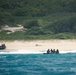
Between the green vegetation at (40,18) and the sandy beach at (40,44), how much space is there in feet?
8.29

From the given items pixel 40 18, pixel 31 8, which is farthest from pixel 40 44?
pixel 31 8

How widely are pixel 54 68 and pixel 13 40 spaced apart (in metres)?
28.8

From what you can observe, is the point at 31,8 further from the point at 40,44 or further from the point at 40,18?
the point at 40,44

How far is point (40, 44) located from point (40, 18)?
2983cm

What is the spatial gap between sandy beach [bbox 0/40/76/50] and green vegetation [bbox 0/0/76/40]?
2.53 m

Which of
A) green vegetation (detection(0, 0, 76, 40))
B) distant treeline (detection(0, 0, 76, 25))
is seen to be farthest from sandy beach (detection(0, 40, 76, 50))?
distant treeline (detection(0, 0, 76, 25))

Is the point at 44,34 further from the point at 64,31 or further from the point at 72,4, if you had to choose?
the point at 72,4

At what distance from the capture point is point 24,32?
73.9 meters

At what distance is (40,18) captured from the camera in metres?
91.4

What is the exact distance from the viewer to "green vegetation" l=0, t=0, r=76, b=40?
233ft

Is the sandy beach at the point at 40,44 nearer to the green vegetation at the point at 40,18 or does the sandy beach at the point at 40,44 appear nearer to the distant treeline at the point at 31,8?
the green vegetation at the point at 40,18

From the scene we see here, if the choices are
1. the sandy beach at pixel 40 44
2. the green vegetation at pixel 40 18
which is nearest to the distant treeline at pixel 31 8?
the green vegetation at pixel 40 18

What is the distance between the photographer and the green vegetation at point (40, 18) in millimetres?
70938

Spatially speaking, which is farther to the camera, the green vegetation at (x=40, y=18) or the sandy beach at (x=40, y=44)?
the green vegetation at (x=40, y=18)
